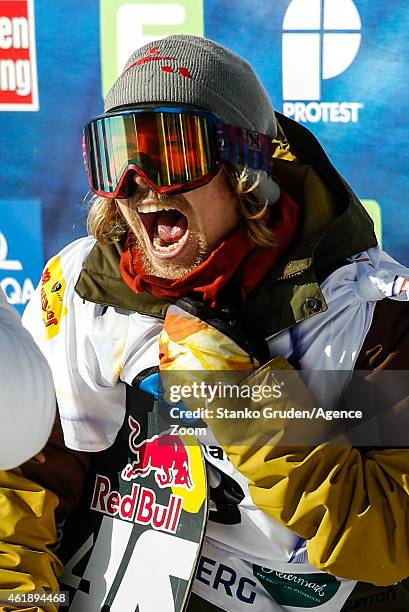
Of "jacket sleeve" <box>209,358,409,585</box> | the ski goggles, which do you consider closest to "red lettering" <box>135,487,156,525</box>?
"jacket sleeve" <box>209,358,409,585</box>

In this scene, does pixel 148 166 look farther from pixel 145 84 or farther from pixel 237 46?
pixel 237 46

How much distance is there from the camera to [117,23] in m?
2.07

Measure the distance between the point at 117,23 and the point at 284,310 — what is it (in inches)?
38.8

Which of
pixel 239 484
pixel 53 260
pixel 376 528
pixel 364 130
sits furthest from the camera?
pixel 364 130

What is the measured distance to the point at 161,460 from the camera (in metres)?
1.55

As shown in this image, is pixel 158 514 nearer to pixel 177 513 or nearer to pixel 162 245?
pixel 177 513

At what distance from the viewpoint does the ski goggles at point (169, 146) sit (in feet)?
4.48

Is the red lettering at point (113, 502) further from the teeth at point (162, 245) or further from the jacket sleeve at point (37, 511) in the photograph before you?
the teeth at point (162, 245)

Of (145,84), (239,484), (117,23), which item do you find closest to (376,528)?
(239,484)

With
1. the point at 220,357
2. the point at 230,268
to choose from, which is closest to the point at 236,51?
the point at 230,268

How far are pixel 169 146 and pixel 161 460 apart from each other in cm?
52

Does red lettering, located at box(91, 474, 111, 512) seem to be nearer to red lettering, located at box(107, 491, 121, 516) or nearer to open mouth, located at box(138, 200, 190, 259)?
red lettering, located at box(107, 491, 121, 516)

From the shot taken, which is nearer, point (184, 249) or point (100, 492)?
point (184, 249)

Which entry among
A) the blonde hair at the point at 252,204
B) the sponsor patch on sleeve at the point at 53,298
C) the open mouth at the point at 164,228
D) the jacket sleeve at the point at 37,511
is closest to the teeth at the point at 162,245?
the open mouth at the point at 164,228
